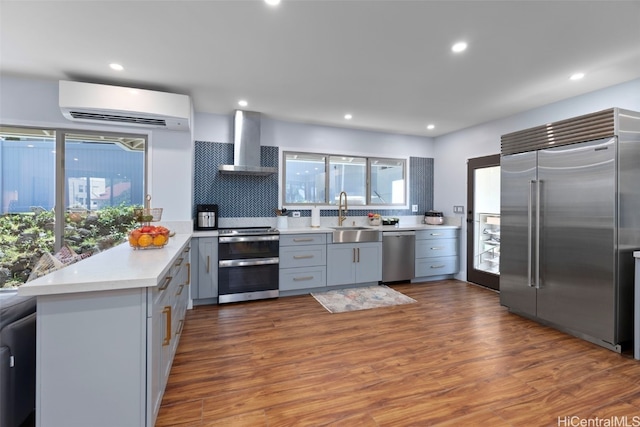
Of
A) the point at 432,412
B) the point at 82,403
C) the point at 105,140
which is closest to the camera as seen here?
the point at 82,403

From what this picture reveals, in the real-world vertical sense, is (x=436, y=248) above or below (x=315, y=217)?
below

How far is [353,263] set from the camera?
4328 mm

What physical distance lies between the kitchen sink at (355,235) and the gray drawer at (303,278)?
0.49 m

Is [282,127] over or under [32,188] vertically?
over

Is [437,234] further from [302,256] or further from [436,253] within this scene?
[302,256]

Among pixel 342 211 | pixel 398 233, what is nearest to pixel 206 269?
pixel 342 211

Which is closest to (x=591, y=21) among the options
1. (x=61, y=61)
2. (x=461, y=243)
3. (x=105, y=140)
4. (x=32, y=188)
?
(x=461, y=243)

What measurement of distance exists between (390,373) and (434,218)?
3.51 meters

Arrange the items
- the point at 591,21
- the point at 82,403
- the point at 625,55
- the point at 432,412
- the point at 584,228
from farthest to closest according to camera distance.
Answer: the point at 584,228 → the point at 625,55 → the point at 591,21 → the point at 432,412 → the point at 82,403

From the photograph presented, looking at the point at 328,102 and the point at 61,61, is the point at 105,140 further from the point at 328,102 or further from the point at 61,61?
the point at 328,102

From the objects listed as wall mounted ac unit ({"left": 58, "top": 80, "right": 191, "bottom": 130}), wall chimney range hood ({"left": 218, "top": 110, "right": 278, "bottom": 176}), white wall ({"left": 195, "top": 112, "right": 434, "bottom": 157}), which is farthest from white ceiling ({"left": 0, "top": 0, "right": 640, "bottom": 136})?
white wall ({"left": 195, "top": 112, "right": 434, "bottom": 157})

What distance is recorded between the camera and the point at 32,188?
3.22 m

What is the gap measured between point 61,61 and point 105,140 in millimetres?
974

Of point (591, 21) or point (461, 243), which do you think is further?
point (461, 243)
